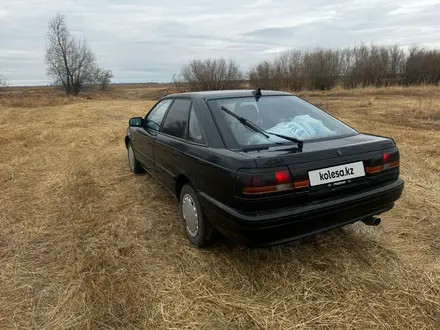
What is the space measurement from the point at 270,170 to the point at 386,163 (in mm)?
1104

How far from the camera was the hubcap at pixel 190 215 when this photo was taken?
2970 millimetres

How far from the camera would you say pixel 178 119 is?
3439mm

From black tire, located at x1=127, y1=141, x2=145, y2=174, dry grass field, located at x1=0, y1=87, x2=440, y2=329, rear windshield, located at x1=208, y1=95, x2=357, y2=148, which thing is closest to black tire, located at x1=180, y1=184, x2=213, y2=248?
dry grass field, located at x1=0, y1=87, x2=440, y2=329

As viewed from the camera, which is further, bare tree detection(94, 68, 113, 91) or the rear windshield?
bare tree detection(94, 68, 113, 91)

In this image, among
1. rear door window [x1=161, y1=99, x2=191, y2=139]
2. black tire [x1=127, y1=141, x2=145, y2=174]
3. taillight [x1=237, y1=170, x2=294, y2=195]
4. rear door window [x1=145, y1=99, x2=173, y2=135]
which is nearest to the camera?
taillight [x1=237, y1=170, x2=294, y2=195]

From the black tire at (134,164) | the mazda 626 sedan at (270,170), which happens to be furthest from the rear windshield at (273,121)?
the black tire at (134,164)

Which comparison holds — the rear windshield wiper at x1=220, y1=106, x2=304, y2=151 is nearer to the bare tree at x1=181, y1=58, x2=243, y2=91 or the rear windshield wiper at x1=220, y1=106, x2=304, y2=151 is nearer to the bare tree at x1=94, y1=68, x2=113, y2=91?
the bare tree at x1=181, y1=58, x2=243, y2=91

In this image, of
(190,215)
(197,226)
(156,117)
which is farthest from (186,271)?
(156,117)

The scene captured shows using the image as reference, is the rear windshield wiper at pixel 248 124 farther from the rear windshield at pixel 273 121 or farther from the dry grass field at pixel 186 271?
the dry grass field at pixel 186 271

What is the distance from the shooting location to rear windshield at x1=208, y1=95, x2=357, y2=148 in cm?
264

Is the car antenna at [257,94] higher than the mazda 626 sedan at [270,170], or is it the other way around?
the car antenna at [257,94]

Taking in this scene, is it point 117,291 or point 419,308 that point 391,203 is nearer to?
point 419,308

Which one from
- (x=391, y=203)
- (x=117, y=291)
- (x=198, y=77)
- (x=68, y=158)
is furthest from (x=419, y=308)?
(x=198, y=77)

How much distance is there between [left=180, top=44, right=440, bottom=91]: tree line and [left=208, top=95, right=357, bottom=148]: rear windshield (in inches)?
1210
